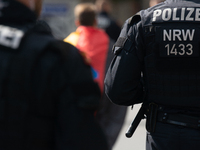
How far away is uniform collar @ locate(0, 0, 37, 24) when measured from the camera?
1.52 meters

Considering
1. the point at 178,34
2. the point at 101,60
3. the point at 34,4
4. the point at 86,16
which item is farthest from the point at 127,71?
the point at 86,16

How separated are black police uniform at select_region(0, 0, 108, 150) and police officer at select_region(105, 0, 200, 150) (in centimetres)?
99

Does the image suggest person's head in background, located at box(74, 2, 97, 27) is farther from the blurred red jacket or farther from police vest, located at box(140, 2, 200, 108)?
police vest, located at box(140, 2, 200, 108)

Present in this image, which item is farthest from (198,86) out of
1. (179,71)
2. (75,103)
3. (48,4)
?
(48,4)

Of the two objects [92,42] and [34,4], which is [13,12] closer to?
[34,4]

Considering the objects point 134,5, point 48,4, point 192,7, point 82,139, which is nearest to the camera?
point 82,139

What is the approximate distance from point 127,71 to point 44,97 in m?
1.08

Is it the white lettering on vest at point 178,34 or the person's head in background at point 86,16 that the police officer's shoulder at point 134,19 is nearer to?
the white lettering on vest at point 178,34

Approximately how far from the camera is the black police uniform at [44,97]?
1.44 metres

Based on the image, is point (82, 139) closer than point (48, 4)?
Yes

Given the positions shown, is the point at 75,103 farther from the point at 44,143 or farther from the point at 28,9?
the point at 28,9

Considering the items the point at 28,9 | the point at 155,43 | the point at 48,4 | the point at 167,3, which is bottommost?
the point at 48,4

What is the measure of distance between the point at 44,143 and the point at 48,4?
1301 centimetres

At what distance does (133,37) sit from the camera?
248 centimetres
